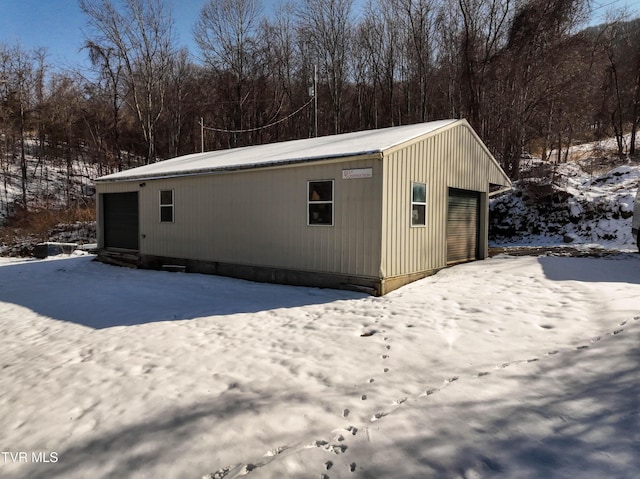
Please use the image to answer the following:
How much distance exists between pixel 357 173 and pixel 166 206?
6.56 metres

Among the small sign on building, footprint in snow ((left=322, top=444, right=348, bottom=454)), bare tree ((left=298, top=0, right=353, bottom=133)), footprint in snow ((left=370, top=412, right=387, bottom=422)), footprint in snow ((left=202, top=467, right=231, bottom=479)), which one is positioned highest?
bare tree ((left=298, top=0, right=353, bottom=133))

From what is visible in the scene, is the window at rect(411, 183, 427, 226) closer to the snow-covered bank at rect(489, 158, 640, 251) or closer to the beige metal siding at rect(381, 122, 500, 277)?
the beige metal siding at rect(381, 122, 500, 277)

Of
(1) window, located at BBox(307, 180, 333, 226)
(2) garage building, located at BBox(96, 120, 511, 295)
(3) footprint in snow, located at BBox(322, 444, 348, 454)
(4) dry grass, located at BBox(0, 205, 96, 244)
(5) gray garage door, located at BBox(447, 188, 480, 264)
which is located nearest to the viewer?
(3) footprint in snow, located at BBox(322, 444, 348, 454)

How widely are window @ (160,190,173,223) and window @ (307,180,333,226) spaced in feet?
16.8

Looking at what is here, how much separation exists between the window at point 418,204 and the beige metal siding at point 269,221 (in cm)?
123

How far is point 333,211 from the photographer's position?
7.98 m

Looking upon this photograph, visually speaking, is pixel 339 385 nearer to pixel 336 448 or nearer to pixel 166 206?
pixel 336 448

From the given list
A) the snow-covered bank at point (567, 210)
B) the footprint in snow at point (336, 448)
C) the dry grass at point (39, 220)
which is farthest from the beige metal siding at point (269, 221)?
the dry grass at point (39, 220)

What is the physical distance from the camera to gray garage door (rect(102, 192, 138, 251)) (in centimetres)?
1292

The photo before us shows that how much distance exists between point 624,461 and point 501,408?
2.76 ft

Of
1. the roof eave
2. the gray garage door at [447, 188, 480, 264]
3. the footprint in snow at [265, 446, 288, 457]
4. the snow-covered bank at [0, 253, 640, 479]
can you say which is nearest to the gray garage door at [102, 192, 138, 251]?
the roof eave

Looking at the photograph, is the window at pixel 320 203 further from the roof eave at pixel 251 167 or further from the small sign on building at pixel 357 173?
the roof eave at pixel 251 167

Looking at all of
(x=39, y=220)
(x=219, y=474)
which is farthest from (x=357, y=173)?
(x=39, y=220)

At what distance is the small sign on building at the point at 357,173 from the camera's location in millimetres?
7469
